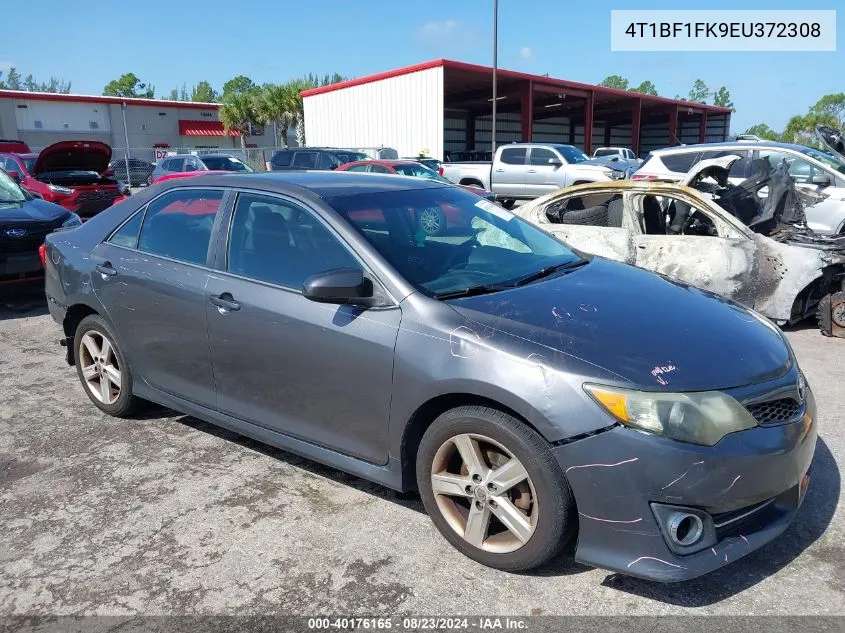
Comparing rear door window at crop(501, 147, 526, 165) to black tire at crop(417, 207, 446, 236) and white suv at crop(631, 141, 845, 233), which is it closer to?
white suv at crop(631, 141, 845, 233)

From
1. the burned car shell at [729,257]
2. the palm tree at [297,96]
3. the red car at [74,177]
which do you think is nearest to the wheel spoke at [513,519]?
the burned car shell at [729,257]

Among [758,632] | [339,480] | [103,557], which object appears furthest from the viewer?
[339,480]

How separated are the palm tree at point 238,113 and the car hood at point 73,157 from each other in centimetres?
3424

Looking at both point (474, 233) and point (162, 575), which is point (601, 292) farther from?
point (162, 575)

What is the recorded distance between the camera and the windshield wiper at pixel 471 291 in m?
3.02

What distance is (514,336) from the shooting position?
8.80 feet

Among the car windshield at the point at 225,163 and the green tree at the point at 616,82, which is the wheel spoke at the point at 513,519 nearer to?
the car windshield at the point at 225,163

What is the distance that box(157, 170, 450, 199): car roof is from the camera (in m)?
3.60

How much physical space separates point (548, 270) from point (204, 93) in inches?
6376

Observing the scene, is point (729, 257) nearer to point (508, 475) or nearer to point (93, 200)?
point (508, 475)

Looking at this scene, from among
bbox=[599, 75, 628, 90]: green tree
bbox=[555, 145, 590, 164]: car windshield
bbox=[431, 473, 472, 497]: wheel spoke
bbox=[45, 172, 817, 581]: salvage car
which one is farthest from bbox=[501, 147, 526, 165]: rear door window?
bbox=[599, 75, 628, 90]: green tree

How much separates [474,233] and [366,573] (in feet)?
6.21

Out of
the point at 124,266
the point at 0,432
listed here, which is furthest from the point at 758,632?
the point at 0,432

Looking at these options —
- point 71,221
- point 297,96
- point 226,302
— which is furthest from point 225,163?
point 297,96
